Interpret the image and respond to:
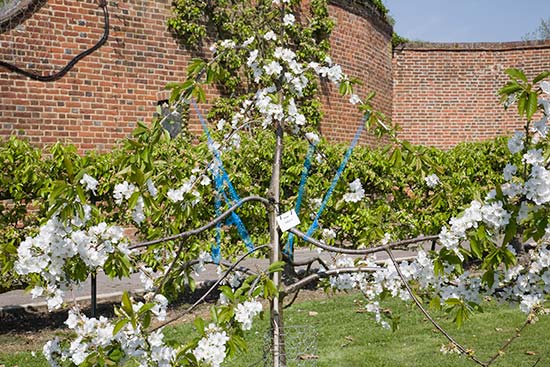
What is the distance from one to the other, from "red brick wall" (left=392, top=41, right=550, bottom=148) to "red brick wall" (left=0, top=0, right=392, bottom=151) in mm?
7833

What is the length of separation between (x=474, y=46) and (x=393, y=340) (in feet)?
41.8

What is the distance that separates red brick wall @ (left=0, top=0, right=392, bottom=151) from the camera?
822cm

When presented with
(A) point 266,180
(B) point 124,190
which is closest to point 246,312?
(B) point 124,190

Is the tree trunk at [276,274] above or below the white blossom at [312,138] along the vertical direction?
below

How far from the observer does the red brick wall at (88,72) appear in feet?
27.0

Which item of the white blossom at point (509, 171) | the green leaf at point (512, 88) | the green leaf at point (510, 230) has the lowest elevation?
the green leaf at point (510, 230)

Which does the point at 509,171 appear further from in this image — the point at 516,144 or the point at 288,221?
the point at 288,221

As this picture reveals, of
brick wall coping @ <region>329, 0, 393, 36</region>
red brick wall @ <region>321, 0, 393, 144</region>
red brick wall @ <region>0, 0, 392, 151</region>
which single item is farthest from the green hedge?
brick wall coping @ <region>329, 0, 393, 36</region>

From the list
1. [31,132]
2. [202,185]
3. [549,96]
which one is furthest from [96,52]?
[549,96]

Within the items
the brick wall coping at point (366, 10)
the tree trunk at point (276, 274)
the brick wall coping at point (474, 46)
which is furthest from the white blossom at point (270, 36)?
the brick wall coping at point (474, 46)

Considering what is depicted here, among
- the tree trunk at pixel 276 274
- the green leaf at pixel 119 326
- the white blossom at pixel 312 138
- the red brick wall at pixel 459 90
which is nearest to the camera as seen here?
the green leaf at pixel 119 326

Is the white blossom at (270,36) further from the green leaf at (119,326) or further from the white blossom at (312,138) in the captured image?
the green leaf at (119,326)

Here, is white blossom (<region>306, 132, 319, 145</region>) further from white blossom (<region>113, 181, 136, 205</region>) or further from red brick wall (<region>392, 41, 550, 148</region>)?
red brick wall (<region>392, 41, 550, 148</region>)

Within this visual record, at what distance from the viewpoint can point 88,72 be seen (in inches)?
349
